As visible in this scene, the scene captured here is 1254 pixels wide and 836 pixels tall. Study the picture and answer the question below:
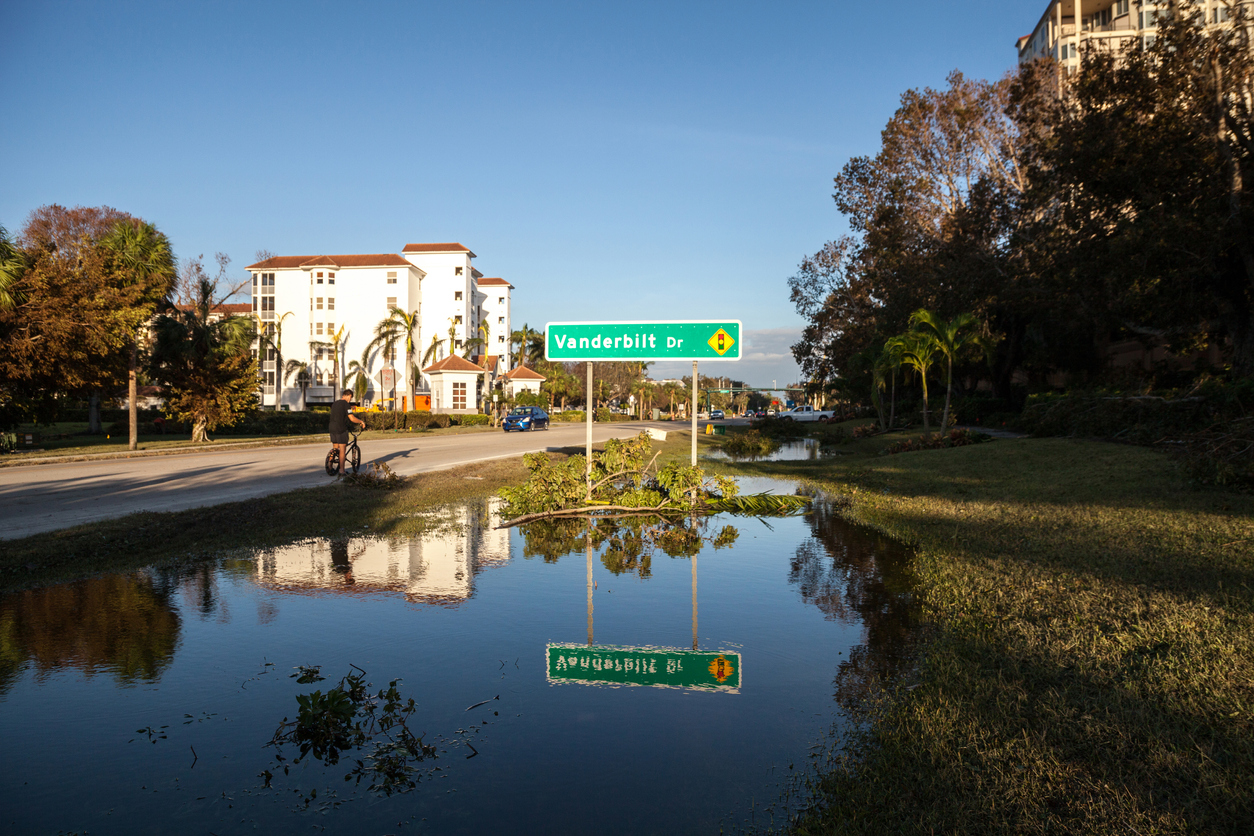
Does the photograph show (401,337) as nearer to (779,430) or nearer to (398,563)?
(779,430)

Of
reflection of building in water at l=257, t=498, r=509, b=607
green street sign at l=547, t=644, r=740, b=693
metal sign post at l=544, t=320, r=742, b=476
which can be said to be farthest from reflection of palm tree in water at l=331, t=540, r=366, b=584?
metal sign post at l=544, t=320, r=742, b=476

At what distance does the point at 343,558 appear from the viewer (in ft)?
29.9

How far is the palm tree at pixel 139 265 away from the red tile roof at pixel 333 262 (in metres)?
51.9

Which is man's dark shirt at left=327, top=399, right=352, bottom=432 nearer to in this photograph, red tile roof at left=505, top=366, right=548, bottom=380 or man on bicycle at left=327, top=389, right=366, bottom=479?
man on bicycle at left=327, top=389, right=366, bottom=479

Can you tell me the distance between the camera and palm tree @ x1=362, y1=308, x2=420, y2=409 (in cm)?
6481

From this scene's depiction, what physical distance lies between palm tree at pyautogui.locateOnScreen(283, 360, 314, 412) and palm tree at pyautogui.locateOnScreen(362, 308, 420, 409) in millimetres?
7028

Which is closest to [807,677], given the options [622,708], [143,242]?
[622,708]

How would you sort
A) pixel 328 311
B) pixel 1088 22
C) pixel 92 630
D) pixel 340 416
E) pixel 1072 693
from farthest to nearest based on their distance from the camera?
pixel 328 311, pixel 1088 22, pixel 340 416, pixel 92 630, pixel 1072 693

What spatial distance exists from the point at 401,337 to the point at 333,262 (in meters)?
11.9

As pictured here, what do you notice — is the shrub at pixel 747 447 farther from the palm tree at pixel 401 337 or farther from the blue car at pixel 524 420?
the palm tree at pixel 401 337

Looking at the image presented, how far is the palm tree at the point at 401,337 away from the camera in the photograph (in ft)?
213

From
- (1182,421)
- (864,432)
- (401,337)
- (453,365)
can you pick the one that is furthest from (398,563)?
(401,337)

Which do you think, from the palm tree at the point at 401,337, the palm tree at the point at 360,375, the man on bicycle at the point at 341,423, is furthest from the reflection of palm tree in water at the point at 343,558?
the palm tree at the point at 360,375

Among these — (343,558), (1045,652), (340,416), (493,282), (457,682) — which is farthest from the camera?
(493,282)
